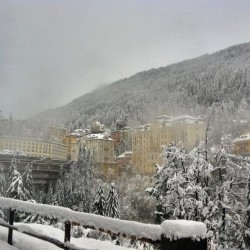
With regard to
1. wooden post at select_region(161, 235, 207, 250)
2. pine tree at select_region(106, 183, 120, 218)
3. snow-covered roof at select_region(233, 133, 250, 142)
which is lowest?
pine tree at select_region(106, 183, 120, 218)

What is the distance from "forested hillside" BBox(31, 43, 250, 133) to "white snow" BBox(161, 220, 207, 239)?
8459 cm

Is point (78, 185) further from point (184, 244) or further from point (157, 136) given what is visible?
point (184, 244)

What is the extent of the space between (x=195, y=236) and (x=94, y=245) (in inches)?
122

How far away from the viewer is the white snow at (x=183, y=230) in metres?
2.75

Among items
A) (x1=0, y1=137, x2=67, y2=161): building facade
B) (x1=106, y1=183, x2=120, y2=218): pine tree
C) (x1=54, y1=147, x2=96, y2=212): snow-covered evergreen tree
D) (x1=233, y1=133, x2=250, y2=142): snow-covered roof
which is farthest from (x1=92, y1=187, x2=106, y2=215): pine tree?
(x1=0, y1=137, x2=67, y2=161): building facade

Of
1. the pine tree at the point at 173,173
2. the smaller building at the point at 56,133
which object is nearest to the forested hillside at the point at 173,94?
the smaller building at the point at 56,133

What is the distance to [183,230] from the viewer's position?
2.75m

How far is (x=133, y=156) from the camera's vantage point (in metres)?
77.9

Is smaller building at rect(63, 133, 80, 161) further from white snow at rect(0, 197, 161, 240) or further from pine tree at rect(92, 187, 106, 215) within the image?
white snow at rect(0, 197, 161, 240)

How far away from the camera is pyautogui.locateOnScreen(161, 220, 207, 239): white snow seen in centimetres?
275

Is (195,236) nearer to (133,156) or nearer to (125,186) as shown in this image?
(125,186)

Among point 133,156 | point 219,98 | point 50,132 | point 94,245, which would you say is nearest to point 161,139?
point 133,156

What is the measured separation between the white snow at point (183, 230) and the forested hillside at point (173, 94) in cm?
8459

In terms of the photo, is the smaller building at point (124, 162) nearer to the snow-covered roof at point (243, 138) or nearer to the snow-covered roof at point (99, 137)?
the snow-covered roof at point (99, 137)
